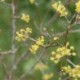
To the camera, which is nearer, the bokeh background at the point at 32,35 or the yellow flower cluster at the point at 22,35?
the yellow flower cluster at the point at 22,35

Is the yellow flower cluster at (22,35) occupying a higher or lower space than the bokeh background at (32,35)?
higher

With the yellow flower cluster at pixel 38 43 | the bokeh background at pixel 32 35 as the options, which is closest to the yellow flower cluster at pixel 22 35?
the yellow flower cluster at pixel 38 43

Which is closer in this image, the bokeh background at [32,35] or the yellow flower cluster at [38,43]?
the yellow flower cluster at [38,43]

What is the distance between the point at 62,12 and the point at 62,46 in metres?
0.15

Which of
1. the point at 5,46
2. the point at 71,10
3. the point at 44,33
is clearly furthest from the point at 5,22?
the point at 44,33

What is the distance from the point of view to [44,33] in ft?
6.36

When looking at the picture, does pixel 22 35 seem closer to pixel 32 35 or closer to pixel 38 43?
pixel 38 43

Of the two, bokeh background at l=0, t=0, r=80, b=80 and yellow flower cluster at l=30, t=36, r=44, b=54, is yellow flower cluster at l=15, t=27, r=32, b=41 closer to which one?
yellow flower cluster at l=30, t=36, r=44, b=54

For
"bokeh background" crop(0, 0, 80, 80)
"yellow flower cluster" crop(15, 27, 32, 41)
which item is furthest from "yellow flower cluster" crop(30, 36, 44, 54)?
"bokeh background" crop(0, 0, 80, 80)

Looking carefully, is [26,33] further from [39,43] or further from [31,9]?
[31,9]

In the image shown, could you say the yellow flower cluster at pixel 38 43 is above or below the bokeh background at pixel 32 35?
above

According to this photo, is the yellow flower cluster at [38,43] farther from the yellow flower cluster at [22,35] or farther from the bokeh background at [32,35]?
the bokeh background at [32,35]

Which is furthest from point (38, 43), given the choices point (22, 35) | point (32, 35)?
point (32, 35)

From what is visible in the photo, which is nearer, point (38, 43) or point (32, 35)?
point (38, 43)
